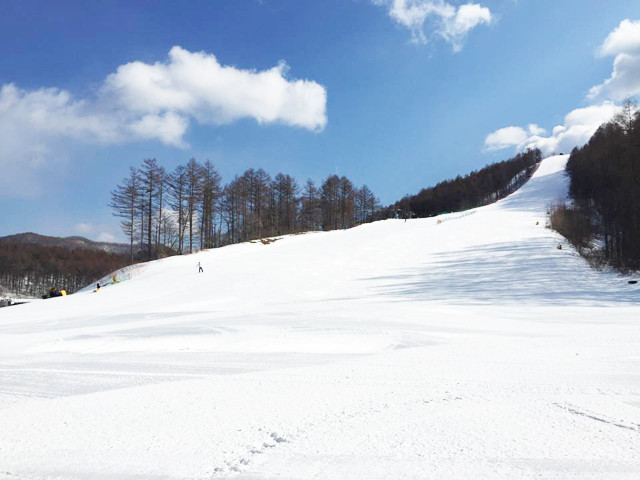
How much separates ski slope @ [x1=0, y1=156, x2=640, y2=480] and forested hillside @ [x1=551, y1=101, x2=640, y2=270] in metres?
10.1

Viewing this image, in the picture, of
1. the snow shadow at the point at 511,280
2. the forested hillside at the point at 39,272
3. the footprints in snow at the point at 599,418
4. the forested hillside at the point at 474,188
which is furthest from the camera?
the forested hillside at the point at 474,188

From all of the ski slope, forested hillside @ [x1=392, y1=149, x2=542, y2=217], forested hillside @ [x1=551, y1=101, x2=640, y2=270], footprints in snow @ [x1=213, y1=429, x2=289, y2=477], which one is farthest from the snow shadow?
forested hillside @ [x1=392, y1=149, x2=542, y2=217]

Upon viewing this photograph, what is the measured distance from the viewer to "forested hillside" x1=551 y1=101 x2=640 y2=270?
17812 mm

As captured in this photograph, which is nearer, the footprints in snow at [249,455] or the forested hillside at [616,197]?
the footprints in snow at [249,455]

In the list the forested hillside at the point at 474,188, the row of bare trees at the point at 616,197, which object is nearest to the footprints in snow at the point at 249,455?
the row of bare trees at the point at 616,197

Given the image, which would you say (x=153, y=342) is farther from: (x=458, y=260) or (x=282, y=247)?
(x=282, y=247)

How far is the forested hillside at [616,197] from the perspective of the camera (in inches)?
701

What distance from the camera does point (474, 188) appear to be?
10269 cm

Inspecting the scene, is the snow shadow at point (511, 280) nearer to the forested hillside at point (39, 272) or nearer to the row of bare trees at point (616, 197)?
the row of bare trees at point (616, 197)

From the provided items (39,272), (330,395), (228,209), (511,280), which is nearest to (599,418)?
(330,395)

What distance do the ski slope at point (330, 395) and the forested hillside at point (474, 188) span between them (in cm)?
8926

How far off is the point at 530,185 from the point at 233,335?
8838cm

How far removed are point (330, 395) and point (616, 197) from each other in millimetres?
23052

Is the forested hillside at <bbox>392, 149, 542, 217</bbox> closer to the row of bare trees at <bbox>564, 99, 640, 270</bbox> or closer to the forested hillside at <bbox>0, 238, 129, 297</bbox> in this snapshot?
the row of bare trees at <bbox>564, 99, 640, 270</bbox>
